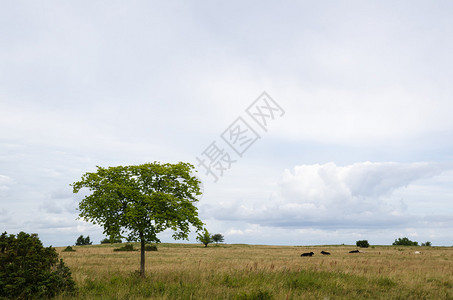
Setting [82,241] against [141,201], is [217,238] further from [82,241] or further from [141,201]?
[141,201]

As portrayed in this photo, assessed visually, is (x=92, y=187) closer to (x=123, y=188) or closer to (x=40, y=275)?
(x=123, y=188)

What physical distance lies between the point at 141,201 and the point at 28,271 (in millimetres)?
7480

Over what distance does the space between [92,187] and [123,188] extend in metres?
2.03

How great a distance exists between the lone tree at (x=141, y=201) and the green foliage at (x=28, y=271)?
513 cm

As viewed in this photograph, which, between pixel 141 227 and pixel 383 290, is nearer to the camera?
pixel 383 290

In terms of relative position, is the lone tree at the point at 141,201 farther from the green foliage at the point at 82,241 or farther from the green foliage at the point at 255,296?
the green foliage at the point at 82,241

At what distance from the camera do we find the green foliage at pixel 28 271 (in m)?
12.3

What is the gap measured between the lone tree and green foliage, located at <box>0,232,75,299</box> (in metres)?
5.13

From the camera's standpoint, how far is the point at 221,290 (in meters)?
13.3

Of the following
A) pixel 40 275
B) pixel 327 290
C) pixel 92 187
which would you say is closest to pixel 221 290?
pixel 327 290

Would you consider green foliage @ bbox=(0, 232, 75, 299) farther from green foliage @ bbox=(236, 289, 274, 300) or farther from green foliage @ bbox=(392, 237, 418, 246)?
green foliage @ bbox=(392, 237, 418, 246)

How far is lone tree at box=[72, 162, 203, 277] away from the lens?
19000mm

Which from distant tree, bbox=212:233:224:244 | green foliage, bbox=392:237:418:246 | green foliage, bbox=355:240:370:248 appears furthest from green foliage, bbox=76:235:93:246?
green foliage, bbox=392:237:418:246

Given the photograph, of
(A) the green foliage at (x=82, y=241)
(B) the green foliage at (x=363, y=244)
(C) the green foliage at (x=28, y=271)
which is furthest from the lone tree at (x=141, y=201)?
(A) the green foliage at (x=82, y=241)
